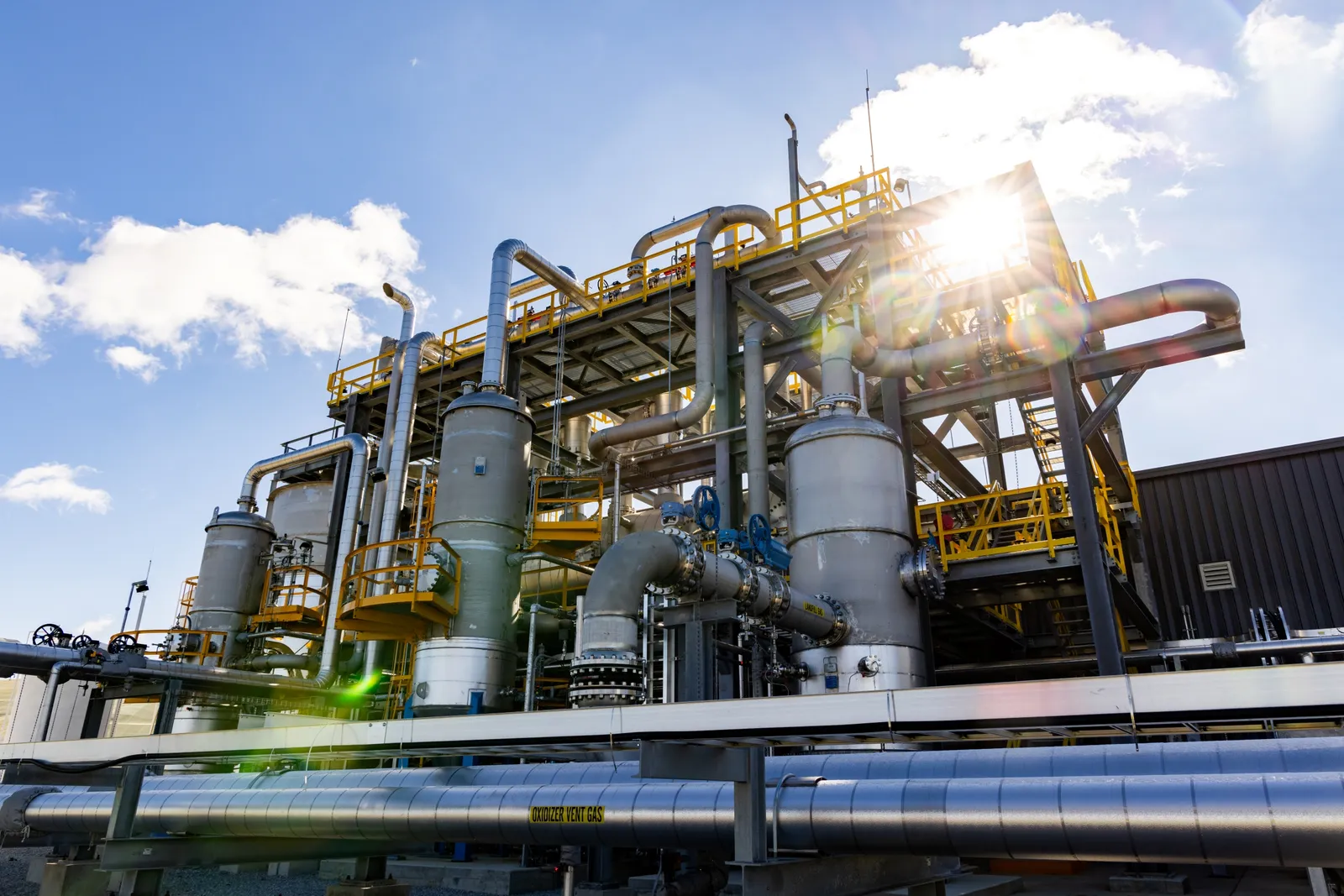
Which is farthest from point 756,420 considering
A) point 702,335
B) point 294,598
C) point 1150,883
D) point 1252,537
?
point 294,598

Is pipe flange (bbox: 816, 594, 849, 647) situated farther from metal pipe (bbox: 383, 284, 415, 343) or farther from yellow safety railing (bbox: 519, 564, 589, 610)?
metal pipe (bbox: 383, 284, 415, 343)

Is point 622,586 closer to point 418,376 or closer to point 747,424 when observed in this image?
point 747,424

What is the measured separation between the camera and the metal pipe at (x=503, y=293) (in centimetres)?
1861

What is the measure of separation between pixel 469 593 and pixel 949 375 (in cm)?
1175

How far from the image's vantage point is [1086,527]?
13055 mm

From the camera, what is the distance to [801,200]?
A: 58.2 feet

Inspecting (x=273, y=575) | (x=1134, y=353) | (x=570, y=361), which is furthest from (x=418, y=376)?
(x=1134, y=353)

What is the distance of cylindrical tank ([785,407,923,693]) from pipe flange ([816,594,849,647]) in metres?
0.08

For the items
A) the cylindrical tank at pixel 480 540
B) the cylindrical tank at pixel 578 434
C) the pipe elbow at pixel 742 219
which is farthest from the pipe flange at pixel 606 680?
the cylindrical tank at pixel 578 434

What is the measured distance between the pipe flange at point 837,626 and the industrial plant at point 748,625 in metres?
0.09

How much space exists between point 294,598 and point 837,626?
1480cm

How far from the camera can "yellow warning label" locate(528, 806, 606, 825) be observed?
6.52 m

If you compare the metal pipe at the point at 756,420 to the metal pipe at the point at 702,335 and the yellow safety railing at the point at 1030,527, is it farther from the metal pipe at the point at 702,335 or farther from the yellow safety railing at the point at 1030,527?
the yellow safety railing at the point at 1030,527

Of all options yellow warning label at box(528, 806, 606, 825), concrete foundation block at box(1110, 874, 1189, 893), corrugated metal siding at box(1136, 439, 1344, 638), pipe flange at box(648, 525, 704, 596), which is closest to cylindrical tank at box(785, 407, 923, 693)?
pipe flange at box(648, 525, 704, 596)
